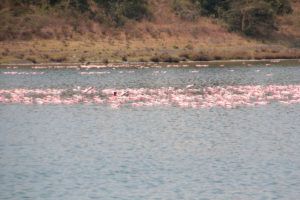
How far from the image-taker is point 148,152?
24938 millimetres

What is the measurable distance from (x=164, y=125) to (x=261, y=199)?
1354cm

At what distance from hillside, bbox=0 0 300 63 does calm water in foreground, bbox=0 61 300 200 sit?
33.5 m

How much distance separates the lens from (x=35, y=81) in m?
53.5

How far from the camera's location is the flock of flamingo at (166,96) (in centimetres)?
3934

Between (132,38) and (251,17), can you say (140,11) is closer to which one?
(132,38)

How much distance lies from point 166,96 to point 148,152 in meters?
18.1

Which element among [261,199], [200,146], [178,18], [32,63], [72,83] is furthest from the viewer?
[178,18]

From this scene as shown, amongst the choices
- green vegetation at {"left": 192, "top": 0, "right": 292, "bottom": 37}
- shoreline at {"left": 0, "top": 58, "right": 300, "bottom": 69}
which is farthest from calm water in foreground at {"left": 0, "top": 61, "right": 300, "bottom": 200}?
green vegetation at {"left": 192, "top": 0, "right": 292, "bottom": 37}

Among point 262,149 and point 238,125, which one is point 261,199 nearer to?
point 262,149

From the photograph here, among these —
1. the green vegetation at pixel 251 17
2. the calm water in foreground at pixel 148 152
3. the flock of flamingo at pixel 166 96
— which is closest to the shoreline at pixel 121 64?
the green vegetation at pixel 251 17

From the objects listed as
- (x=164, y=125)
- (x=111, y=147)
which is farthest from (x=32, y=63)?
(x=111, y=147)

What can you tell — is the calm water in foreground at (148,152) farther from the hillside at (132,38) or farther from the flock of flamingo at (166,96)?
the hillside at (132,38)

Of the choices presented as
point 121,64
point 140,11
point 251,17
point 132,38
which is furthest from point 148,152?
point 140,11

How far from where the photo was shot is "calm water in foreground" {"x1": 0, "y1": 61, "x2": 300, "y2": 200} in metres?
19.7
